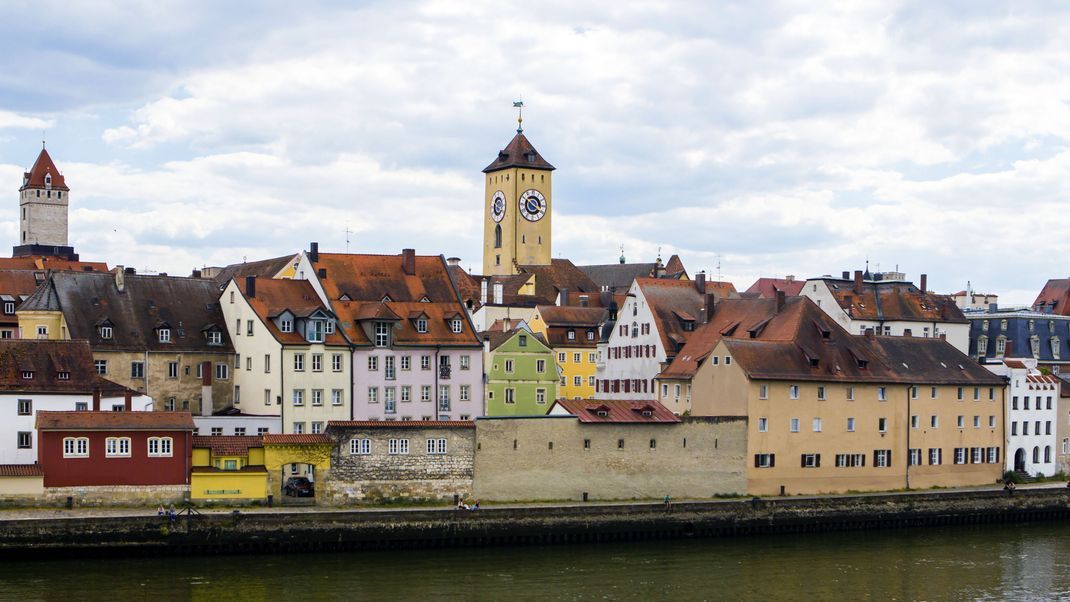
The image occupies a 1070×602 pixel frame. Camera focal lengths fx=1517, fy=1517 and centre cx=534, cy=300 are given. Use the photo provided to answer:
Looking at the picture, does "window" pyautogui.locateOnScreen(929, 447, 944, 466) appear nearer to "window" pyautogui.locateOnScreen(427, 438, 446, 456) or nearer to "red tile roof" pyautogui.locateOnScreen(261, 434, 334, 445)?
"window" pyautogui.locateOnScreen(427, 438, 446, 456)

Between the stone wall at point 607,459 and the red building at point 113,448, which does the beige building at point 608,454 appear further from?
the red building at point 113,448

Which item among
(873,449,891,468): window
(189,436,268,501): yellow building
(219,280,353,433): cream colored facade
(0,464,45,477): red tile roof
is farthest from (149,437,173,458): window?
(873,449,891,468): window

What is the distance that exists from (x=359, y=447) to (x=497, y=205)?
8957 cm

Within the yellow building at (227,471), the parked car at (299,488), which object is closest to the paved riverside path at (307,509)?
the yellow building at (227,471)

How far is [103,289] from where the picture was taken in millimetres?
75625

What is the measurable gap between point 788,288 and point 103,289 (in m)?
72.8

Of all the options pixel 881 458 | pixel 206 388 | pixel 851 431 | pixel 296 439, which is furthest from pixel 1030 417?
pixel 206 388

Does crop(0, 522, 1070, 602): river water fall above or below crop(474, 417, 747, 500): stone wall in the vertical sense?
below

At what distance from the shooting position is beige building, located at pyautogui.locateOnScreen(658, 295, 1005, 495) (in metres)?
70.5

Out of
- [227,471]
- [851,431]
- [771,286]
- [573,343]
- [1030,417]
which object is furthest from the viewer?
[771,286]

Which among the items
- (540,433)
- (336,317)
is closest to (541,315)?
(336,317)

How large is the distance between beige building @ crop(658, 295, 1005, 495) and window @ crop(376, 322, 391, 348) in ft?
48.6

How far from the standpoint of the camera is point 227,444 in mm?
62031

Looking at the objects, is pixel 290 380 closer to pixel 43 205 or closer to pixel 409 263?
pixel 409 263
